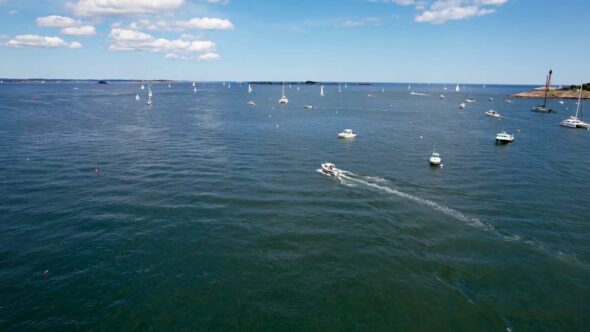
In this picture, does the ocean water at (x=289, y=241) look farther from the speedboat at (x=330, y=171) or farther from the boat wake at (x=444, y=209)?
the speedboat at (x=330, y=171)

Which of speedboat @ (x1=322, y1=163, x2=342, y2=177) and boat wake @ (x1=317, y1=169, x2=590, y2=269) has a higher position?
speedboat @ (x1=322, y1=163, x2=342, y2=177)

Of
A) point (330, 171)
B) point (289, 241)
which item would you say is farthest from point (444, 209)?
point (289, 241)

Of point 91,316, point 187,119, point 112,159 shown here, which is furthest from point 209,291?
point 187,119

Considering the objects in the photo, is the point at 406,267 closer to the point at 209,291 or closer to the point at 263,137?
the point at 209,291

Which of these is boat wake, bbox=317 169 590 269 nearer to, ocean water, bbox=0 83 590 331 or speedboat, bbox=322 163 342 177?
ocean water, bbox=0 83 590 331

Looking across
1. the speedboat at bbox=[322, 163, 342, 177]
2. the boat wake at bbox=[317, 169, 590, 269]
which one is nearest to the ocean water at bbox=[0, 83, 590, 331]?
the boat wake at bbox=[317, 169, 590, 269]

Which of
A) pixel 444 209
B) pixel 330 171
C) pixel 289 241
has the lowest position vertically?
pixel 289 241

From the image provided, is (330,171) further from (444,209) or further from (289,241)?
(289,241)

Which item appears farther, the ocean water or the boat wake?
the boat wake
